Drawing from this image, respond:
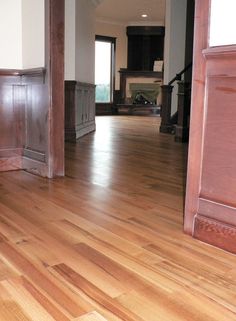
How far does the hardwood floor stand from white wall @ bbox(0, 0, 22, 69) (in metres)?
1.01

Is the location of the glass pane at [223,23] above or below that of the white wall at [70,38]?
below

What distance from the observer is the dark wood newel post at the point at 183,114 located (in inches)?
225

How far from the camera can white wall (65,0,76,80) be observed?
5.36m

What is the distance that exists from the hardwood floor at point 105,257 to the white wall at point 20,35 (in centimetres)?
99

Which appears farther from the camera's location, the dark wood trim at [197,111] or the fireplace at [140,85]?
the fireplace at [140,85]

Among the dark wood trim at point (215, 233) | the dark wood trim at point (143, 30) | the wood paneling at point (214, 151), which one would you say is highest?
the dark wood trim at point (143, 30)

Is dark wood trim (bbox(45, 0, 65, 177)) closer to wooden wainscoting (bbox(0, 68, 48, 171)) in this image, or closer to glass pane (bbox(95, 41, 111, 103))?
wooden wainscoting (bbox(0, 68, 48, 171))

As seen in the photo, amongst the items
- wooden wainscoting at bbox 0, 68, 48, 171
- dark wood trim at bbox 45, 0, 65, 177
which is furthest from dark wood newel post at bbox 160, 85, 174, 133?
dark wood trim at bbox 45, 0, 65, 177

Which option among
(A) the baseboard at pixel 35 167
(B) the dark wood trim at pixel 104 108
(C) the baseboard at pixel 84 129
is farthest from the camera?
(B) the dark wood trim at pixel 104 108

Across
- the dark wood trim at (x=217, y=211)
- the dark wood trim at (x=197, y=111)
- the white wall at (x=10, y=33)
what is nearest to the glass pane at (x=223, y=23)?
the dark wood trim at (x=197, y=111)

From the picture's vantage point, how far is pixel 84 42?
20.0ft

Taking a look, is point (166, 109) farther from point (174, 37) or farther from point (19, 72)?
point (19, 72)

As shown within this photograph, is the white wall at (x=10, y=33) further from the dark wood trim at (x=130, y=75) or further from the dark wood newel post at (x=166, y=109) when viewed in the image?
the dark wood trim at (x=130, y=75)

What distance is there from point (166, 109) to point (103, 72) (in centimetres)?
587
